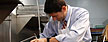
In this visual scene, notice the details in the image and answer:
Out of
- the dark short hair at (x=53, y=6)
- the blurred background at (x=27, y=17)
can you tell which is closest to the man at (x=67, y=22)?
the dark short hair at (x=53, y=6)

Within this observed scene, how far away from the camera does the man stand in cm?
126

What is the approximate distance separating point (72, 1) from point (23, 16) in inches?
105

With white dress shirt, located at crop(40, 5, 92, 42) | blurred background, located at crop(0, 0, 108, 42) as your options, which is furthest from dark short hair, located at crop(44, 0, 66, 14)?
blurred background, located at crop(0, 0, 108, 42)

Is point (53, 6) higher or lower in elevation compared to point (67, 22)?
higher

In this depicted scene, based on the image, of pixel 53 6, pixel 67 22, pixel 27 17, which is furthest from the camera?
pixel 27 17

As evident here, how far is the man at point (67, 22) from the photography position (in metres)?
1.26

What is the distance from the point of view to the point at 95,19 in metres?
5.02

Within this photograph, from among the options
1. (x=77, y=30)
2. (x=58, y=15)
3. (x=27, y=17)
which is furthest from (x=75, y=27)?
(x=27, y=17)

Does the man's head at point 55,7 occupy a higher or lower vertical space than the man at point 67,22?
higher

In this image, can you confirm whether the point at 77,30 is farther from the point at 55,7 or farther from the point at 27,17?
the point at 27,17

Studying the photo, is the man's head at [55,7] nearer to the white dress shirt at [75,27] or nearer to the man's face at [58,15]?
the man's face at [58,15]

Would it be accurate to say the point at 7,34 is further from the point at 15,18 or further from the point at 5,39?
the point at 15,18

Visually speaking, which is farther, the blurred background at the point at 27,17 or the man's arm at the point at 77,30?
the blurred background at the point at 27,17

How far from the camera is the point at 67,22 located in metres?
1.39
